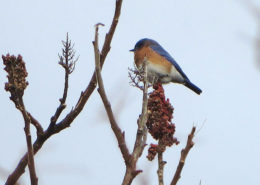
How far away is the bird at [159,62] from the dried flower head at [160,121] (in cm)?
706

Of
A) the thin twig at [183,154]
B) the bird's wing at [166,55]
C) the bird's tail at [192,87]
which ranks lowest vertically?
the thin twig at [183,154]

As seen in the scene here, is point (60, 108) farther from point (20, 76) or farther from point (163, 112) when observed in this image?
point (163, 112)

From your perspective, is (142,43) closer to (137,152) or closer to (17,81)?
(17,81)

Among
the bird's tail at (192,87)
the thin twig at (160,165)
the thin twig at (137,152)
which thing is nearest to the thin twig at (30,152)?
the thin twig at (137,152)

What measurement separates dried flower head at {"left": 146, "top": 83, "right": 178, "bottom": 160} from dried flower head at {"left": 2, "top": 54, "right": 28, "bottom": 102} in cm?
58

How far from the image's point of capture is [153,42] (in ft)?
36.3

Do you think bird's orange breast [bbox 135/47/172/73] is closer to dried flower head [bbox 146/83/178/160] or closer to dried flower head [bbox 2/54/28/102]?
dried flower head [bbox 146/83/178/160]

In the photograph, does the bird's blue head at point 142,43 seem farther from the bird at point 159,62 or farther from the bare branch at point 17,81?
the bare branch at point 17,81

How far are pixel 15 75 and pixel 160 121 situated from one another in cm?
74

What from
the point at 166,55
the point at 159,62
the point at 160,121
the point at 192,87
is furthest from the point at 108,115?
the point at 192,87

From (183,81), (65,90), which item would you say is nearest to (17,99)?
(65,90)

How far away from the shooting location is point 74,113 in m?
2.12

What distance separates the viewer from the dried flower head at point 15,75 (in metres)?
1.86

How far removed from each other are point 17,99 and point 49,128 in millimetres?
243
